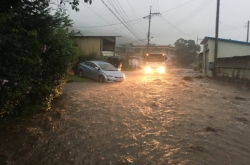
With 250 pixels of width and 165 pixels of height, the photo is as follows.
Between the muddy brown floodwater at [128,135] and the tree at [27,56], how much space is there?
584 millimetres

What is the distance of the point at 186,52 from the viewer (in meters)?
62.5

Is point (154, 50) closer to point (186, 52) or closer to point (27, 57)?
point (186, 52)

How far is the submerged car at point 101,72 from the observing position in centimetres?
1494

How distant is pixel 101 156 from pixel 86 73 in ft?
41.2

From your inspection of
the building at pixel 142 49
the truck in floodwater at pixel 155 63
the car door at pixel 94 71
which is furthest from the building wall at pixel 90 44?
the building at pixel 142 49

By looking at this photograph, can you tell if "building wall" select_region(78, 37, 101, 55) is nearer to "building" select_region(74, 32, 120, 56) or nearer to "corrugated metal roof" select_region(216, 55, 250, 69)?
"building" select_region(74, 32, 120, 56)

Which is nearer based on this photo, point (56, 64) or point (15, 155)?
point (15, 155)

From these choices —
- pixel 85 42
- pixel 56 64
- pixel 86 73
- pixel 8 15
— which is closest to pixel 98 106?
pixel 56 64

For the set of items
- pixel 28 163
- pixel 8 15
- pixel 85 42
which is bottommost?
pixel 28 163

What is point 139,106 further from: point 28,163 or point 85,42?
point 85,42

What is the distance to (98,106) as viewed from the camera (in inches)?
341

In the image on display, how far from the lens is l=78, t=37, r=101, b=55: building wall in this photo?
2712cm

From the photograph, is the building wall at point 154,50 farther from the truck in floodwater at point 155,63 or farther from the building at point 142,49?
the truck in floodwater at point 155,63

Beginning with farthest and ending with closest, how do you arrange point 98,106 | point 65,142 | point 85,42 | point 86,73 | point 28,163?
point 85,42 < point 86,73 < point 98,106 < point 65,142 < point 28,163
